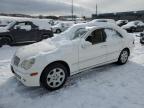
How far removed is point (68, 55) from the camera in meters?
4.57

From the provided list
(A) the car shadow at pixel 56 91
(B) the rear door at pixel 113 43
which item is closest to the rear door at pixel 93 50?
(B) the rear door at pixel 113 43

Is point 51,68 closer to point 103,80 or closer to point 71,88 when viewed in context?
point 71,88

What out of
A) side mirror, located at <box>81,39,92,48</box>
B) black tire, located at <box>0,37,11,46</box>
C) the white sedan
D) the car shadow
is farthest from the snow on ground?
black tire, located at <box>0,37,11,46</box>

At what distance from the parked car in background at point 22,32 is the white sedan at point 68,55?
6.23 m

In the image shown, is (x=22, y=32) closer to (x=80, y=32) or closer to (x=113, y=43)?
(x=80, y=32)

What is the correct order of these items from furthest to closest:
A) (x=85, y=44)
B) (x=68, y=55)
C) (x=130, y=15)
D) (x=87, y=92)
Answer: (x=130, y=15)
(x=85, y=44)
(x=68, y=55)
(x=87, y=92)

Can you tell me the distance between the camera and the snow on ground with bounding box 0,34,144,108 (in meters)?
3.85

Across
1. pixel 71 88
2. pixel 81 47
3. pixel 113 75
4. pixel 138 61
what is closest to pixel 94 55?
pixel 81 47

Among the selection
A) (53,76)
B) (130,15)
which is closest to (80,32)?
(53,76)

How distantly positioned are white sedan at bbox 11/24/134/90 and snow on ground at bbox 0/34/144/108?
0.33 m

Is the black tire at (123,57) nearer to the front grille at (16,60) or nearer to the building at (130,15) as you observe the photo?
the front grille at (16,60)

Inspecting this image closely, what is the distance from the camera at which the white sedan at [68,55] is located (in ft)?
13.7

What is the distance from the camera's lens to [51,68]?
4.29 m

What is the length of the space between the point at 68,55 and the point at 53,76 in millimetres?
666
